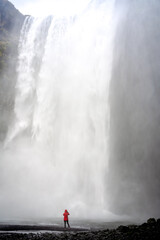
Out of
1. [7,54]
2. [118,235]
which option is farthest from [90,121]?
[7,54]

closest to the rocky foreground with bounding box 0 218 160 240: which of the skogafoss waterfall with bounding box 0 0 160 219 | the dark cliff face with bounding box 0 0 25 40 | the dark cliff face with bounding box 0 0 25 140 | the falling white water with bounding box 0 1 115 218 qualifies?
the skogafoss waterfall with bounding box 0 0 160 219

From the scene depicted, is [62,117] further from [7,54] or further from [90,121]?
[7,54]

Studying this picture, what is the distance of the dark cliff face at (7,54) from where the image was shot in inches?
1420

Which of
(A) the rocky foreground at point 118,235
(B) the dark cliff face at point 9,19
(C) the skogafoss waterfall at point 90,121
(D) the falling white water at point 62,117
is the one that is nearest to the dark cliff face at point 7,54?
(B) the dark cliff face at point 9,19

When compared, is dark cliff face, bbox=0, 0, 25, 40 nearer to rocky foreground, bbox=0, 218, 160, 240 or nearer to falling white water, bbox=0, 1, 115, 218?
falling white water, bbox=0, 1, 115, 218

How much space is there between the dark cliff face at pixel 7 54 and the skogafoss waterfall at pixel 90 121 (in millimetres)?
994

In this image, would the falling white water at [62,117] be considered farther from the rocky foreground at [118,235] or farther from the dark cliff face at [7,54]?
the rocky foreground at [118,235]

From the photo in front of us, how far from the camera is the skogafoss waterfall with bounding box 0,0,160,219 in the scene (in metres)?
24.5

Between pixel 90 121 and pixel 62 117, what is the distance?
15.0 ft

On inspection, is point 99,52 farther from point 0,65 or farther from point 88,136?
point 0,65

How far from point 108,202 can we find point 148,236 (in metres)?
15.2

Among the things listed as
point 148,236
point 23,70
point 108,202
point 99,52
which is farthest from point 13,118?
point 148,236

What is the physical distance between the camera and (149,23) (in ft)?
94.2

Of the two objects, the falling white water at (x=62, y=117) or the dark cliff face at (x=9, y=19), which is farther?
the dark cliff face at (x=9, y=19)
